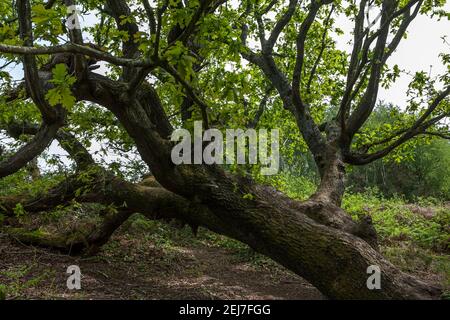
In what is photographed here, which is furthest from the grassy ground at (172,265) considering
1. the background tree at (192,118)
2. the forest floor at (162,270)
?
the background tree at (192,118)

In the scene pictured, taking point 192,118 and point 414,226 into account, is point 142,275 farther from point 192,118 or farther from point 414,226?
point 414,226

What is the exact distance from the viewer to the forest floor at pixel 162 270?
21.4 feet

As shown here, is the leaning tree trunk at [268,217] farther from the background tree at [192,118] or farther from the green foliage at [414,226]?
the green foliage at [414,226]

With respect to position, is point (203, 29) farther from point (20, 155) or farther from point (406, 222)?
point (406, 222)

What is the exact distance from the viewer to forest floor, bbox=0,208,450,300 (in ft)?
21.4

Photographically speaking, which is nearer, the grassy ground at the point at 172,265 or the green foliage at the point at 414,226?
the grassy ground at the point at 172,265

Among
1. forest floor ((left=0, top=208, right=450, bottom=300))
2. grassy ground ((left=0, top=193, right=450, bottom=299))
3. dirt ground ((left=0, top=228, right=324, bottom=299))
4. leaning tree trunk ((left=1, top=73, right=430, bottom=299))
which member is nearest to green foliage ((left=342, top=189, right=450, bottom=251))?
grassy ground ((left=0, top=193, right=450, bottom=299))

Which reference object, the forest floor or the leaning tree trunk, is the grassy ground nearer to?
the forest floor

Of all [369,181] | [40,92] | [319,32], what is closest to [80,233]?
[40,92]

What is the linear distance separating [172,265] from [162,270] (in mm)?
519

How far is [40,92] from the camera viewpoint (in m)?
5.32

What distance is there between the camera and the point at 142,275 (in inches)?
311

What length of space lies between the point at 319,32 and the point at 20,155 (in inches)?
318

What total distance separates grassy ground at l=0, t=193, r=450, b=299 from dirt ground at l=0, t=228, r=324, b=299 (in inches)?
0.5
